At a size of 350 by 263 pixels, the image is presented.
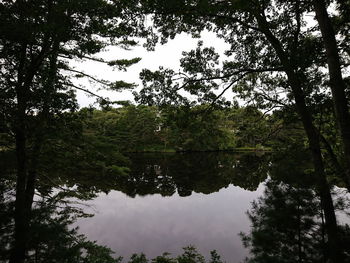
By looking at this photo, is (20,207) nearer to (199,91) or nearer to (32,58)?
(32,58)

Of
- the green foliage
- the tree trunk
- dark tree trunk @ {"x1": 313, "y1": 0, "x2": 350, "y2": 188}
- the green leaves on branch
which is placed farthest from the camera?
the green leaves on branch

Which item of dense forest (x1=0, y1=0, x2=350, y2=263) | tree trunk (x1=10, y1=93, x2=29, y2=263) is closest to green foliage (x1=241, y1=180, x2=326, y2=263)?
dense forest (x1=0, y1=0, x2=350, y2=263)

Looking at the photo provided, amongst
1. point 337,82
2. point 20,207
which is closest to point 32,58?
point 20,207

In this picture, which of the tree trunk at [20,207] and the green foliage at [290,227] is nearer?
the tree trunk at [20,207]

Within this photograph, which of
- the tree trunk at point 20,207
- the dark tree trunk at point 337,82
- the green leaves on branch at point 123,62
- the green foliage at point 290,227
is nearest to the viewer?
the dark tree trunk at point 337,82

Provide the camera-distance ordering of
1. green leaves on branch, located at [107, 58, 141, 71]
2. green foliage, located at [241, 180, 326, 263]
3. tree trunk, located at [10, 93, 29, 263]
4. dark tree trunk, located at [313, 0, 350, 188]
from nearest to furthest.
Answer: dark tree trunk, located at [313, 0, 350, 188] < tree trunk, located at [10, 93, 29, 263] < green foliage, located at [241, 180, 326, 263] < green leaves on branch, located at [107, 58, 141, 71]

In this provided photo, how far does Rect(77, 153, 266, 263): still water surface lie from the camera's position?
11414 mm

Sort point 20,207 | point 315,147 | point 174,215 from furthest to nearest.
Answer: point 174,215, point 315,147, point 20,207

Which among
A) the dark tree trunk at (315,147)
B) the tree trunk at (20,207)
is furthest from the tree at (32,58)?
the dark tree trunk at (315,147)

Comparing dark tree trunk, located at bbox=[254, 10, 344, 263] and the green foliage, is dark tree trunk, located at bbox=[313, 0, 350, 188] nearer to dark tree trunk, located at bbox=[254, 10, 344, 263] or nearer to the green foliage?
dark tree trunk, located at bbox=[254, 10, 344, 263]

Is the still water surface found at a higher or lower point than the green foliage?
lower

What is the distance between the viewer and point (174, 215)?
15398mm

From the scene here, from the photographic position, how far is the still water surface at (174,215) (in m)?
11.4

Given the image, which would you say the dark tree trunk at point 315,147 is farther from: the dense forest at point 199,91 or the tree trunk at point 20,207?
the tree trunk at point 20,207
